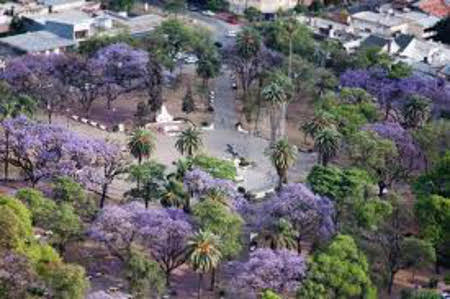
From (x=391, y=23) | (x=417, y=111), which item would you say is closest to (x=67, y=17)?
(x=391, y=23)

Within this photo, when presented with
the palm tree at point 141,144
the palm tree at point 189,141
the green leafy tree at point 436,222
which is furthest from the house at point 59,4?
the green leafy tree at point 436,222

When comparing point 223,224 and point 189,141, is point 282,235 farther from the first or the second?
point 189,141

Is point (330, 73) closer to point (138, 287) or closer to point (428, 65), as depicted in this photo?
point (428, 65)

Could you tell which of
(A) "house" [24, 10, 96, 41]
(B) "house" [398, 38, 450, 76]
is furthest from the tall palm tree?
(A) "house" [24, 10, 96, 41]

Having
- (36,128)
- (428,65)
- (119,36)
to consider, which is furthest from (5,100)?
(428,65)

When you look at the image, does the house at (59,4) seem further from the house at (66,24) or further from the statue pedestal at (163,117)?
the statue pedestal at (163,117)
